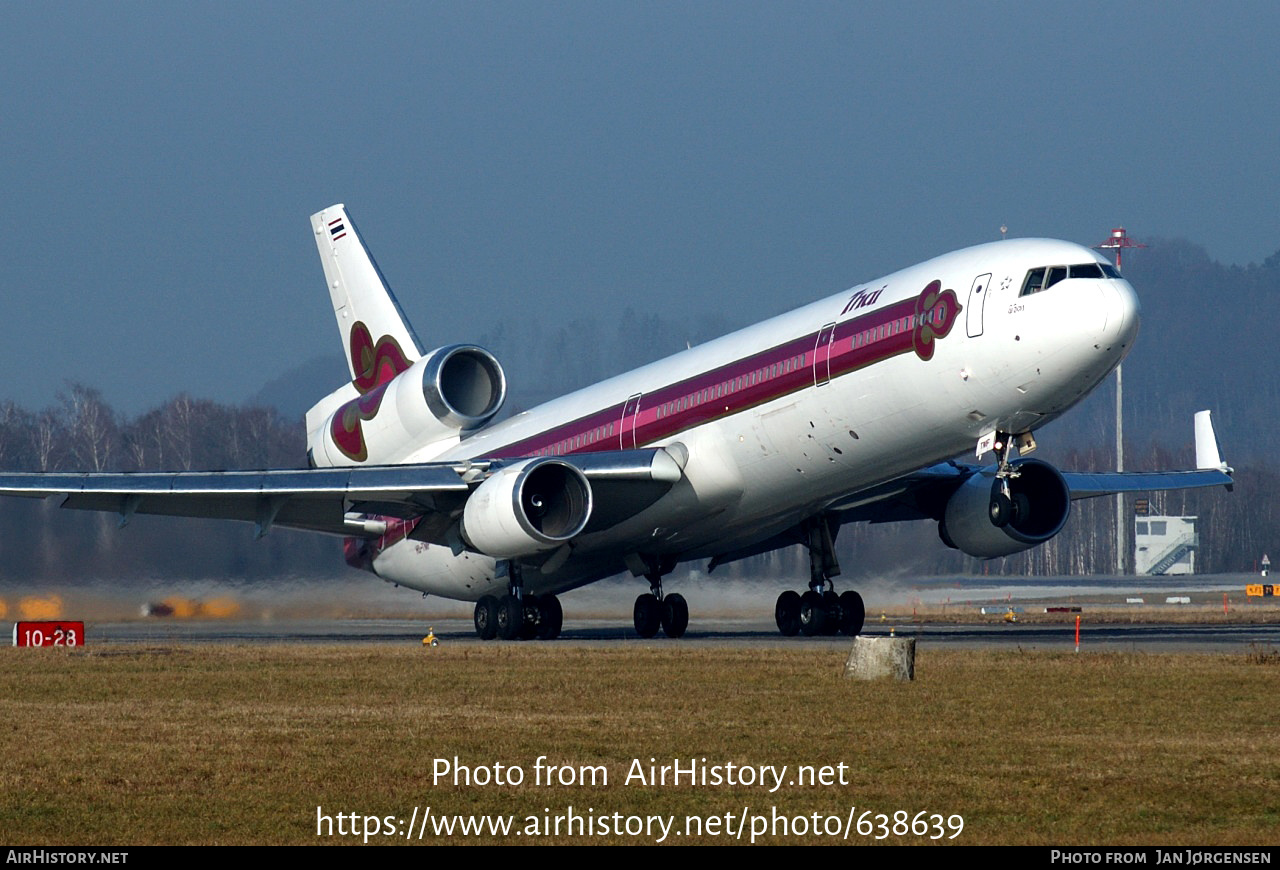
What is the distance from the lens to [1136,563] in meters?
109

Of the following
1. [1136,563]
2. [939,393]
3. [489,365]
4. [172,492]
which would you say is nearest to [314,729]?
[939,393]

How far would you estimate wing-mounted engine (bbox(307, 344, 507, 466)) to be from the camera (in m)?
34.9

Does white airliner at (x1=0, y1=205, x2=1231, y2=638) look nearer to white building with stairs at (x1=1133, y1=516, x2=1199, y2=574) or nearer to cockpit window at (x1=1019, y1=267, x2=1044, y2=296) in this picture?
cockpit window at (x1=1019, y1=267, x2=1044, y2=296)

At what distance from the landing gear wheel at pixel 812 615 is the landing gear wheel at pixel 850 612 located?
0.37 m

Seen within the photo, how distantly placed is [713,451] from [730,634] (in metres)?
6.32

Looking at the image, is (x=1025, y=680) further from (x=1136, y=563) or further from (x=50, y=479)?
(x=1136, y=563)

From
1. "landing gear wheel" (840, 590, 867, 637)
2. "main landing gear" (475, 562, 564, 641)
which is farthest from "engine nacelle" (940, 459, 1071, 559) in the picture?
"main landing gear" (475, 562, 564, 641)

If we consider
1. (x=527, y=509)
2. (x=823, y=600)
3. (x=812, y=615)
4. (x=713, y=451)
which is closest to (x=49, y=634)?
(x=527, y=509)

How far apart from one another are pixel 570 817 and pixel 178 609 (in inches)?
1295

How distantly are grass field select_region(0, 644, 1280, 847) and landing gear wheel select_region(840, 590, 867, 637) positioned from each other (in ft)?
29.7

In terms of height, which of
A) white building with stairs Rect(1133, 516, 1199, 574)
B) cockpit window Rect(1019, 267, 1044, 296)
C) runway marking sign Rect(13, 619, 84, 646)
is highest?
white building with stairs Rect(1133, 516, 1199, 574)

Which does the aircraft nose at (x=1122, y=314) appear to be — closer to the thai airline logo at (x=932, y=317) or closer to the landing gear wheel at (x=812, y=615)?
the thai airline logo at (x=932, y=317)

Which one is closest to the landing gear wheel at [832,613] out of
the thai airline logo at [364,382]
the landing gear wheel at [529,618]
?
the landing gear wheel at [529,618]

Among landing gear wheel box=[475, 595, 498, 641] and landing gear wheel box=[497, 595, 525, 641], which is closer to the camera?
landing gear wheel box=[497, 595, 525, 641]
